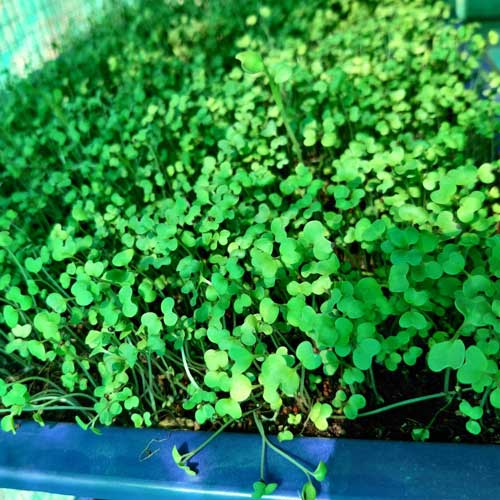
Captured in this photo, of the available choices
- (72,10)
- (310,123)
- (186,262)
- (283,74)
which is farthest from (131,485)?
(72,10)

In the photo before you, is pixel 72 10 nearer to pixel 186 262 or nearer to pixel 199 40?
pixel 199 40

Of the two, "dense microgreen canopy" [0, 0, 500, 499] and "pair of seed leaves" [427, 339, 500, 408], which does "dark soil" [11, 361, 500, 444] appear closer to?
"dense microgreen canopy" [0, 0, 500, 499]

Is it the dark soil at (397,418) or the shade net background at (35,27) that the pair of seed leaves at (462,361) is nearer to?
the dark soil at (397,418)

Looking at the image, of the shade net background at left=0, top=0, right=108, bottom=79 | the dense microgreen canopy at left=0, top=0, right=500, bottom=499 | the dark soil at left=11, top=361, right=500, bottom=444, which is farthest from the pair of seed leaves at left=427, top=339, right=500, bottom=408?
the shade net background at left=0, top=0, right=108, bottom=79

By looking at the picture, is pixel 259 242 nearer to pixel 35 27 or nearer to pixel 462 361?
pixel 462 361

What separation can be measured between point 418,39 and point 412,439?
146 centimetres

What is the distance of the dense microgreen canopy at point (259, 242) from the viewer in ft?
2.54

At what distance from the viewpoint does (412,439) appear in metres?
0.84

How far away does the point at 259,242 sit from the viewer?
2.85ft

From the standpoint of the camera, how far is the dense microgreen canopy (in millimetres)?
775

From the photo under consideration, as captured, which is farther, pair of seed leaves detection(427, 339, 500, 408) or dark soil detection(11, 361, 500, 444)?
dark soil detection(11, 361, 500, 444)

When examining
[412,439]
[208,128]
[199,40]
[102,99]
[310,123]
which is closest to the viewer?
[412,439]

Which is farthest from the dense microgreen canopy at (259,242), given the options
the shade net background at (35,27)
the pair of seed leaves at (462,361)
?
the shade net background at (35,27)

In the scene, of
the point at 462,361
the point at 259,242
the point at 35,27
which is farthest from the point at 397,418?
the point at 35,27
